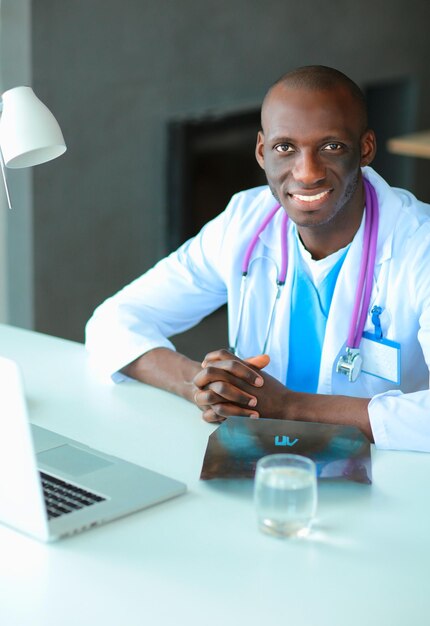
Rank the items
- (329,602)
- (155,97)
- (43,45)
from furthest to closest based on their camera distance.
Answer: (155,97) < (43,45) < (329,602)

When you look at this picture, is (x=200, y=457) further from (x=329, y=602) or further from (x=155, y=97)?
(x=155, y=97)

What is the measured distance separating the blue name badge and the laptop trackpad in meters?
0.59

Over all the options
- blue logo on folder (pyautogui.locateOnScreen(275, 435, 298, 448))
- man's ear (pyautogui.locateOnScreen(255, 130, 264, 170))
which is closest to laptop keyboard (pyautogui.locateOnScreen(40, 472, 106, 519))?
blue logo on folder (pyautogui.locateOnScreen(275, 435, 298, 448))

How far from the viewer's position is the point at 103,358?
183 cm

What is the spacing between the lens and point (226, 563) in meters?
1.13

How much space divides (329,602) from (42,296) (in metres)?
2.22

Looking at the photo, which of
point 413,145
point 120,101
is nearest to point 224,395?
point 120,101

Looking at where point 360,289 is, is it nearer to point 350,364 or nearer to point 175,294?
point 350,364

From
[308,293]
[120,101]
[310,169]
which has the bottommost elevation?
[308,293]

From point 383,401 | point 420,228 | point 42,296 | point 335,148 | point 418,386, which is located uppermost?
point 335,148

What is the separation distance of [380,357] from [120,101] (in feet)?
5.80

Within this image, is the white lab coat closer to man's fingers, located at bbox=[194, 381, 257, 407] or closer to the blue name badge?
the blue name badge

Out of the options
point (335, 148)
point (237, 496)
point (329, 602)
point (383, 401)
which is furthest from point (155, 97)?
point (329, 602)

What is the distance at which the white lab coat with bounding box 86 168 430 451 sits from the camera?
175 cm
